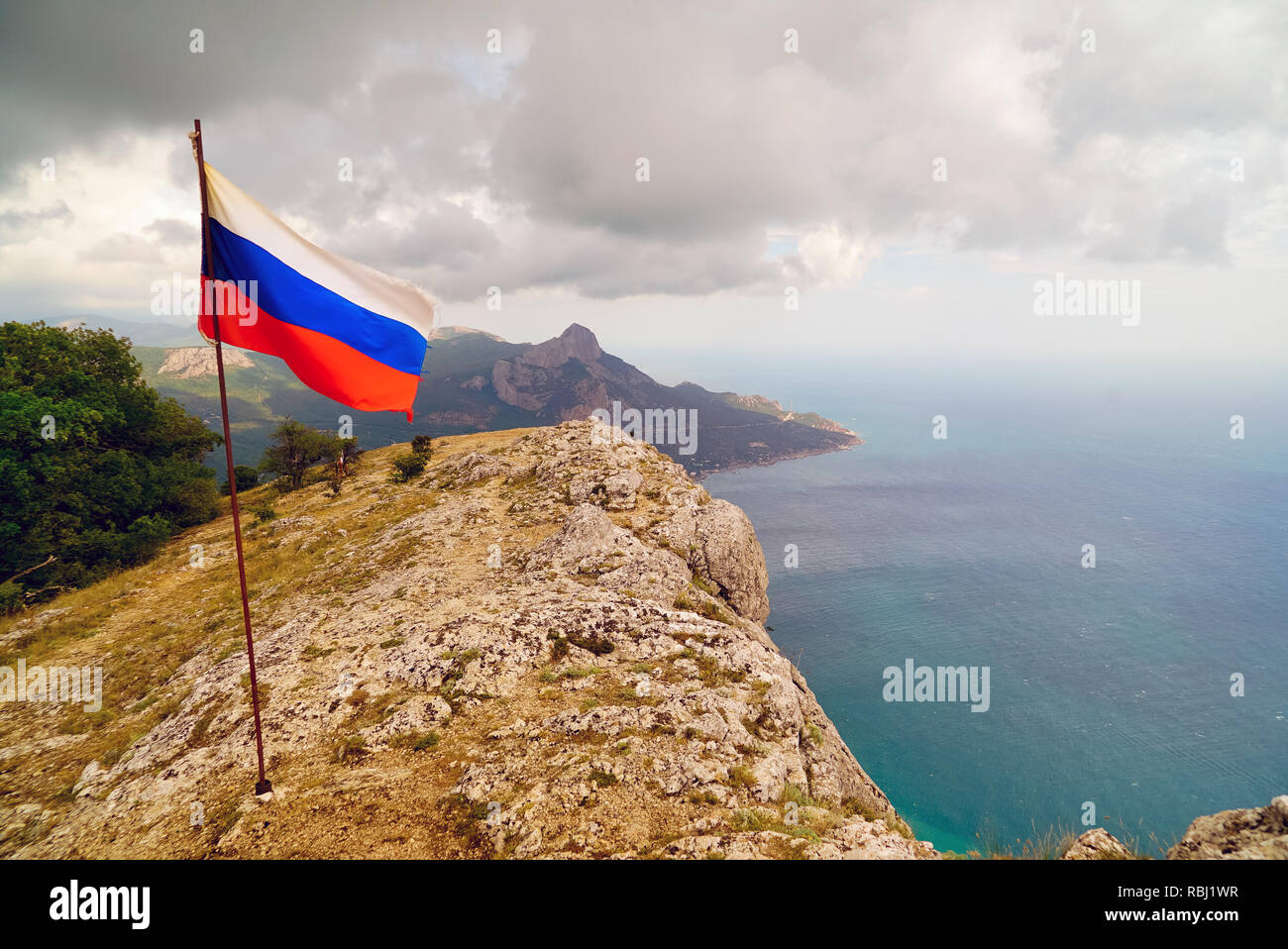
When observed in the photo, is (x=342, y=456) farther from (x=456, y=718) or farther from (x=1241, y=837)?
(x=1241, y=837)

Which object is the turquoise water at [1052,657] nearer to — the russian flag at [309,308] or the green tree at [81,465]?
the russian flag at [309,308]

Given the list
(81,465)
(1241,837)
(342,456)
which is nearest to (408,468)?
(342,456)

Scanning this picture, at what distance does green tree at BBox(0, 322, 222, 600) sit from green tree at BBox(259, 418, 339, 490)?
25.1ft

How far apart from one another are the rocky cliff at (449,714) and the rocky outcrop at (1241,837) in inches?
151

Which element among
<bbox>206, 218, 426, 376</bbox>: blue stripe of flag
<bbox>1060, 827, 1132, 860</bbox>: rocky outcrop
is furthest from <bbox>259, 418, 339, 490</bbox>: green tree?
<bbox>1060, 827, 1132, 860</bbox>: rocky outcrop

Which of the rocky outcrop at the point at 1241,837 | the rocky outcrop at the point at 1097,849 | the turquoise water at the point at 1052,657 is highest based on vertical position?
the rocky outcrop at the point at 1241,837

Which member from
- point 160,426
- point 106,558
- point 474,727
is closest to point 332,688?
point 474,727

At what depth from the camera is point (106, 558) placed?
29.3 metres

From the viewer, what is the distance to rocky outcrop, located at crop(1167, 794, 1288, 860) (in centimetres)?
670

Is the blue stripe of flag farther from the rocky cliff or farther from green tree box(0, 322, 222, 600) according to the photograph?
green tree box(0, 322, 222, 600)

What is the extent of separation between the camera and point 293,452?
44.7 meters

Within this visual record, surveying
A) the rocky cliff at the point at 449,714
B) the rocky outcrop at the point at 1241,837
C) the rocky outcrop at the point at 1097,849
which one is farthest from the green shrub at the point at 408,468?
the rocky outcrop at the point at 1241,837

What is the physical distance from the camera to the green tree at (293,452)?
1759 inches
